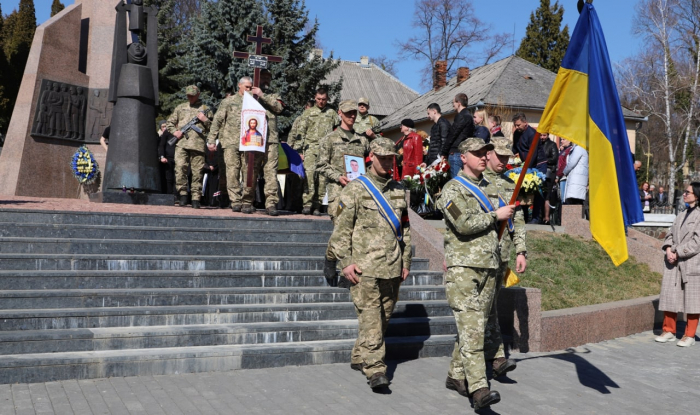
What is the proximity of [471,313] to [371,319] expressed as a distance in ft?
3.09

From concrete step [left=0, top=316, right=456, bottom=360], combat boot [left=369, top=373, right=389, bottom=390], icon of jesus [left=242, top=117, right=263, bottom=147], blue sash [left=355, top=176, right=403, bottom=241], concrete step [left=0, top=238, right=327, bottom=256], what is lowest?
combat boot [left=369, top=373, right=389, bottom=390]

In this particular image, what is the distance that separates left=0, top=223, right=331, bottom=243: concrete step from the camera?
28.3 feet

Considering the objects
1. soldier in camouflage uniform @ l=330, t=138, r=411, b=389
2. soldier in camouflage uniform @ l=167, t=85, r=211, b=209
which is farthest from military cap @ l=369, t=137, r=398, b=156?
soldier in camouflage uniform @ l=167, t=85, r=211, b=209

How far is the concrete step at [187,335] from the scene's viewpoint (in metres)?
6.46

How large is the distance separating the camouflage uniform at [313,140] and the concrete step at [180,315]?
4.21 meters

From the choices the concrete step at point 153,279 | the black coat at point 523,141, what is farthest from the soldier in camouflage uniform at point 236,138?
the black coat at point 523,141

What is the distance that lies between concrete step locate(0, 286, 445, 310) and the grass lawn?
2.50 m

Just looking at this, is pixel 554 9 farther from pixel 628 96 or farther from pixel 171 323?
pixel 171 323

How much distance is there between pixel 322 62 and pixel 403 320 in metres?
21.2

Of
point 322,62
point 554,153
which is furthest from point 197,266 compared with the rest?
point 322,62

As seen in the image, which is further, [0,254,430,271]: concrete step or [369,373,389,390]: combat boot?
[0,254,430,271]: concrete step

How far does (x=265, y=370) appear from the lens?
22.7ft

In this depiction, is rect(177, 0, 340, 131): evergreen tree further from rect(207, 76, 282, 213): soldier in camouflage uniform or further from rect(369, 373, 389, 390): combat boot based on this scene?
rect(369, 373, 389, 390): combat boot

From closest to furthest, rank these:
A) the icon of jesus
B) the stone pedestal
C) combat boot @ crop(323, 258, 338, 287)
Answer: combat boot @ crop(323, 258, 338, 287), the icon of jesus, the stone pedestal
